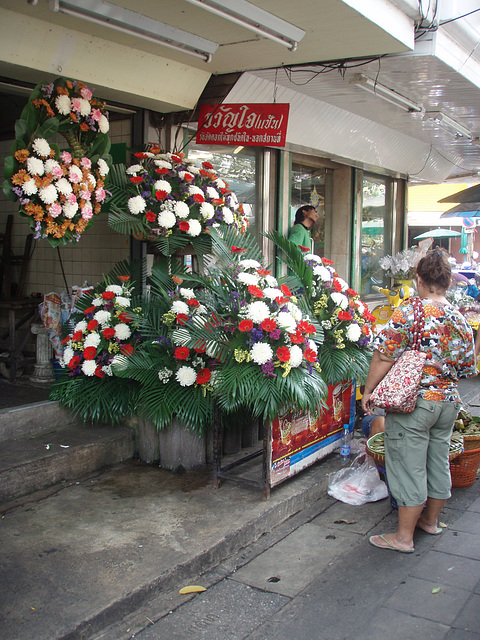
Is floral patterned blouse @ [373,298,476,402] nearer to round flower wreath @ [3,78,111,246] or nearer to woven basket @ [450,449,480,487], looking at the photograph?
woven basket @ [450,449,480,487]

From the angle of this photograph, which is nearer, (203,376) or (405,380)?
(405,380)

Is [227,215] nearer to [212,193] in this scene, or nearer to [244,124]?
[212,193]

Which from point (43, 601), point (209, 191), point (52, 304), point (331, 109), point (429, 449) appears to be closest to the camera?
point (43, 601)

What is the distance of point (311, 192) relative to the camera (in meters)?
9.52

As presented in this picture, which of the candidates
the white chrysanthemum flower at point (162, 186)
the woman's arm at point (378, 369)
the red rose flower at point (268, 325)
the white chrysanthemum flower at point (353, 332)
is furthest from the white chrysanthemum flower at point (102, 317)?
the woman's arm at point (378, 369)

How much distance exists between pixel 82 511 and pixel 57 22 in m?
3.59

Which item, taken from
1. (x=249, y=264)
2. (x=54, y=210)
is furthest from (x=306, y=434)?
(x=54, y=210)

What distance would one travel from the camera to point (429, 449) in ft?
12.6

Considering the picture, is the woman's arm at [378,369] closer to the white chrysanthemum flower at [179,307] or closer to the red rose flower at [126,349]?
the white chrysanthemum flower at [179,307]

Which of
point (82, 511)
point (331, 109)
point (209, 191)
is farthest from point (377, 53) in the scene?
point (82, 511)

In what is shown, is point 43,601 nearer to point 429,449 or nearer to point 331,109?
point 429,449

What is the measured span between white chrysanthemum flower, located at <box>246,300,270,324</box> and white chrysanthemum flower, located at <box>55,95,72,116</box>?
1.96m

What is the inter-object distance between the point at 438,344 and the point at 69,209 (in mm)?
2598

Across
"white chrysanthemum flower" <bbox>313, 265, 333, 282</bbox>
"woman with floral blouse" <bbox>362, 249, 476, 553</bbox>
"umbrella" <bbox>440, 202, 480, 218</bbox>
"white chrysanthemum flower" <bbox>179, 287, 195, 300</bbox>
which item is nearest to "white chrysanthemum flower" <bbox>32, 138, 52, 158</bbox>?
"white chrysanthemum flower" <bbox>179, 287, 195, 300</bbox>
